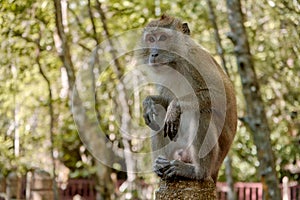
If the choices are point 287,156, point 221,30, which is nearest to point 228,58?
point 221,30

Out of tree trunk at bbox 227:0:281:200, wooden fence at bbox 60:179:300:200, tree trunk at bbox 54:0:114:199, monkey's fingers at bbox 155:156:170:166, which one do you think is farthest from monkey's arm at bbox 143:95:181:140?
wooden fence at bbox 60:179:300:200

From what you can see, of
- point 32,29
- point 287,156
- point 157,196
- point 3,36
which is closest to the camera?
point 157,196

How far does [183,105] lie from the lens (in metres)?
4.92

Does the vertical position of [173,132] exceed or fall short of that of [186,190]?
it exceeds it

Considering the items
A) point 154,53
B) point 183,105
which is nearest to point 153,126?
point 183,105

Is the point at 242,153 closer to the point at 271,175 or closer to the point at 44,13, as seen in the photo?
the point at 44,13

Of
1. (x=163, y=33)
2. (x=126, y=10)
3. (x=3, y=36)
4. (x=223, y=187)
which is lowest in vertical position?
(x=223, y=187)

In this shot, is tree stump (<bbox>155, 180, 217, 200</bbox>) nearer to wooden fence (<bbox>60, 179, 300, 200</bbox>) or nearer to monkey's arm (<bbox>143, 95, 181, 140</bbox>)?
monkey's arm (<bbox>143, 95, 181, 140</bbox>)

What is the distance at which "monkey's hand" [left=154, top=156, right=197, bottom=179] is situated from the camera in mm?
4742

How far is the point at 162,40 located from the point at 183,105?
518 millimetres

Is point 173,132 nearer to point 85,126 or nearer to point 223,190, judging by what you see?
point 85,126

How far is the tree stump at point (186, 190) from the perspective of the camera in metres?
4.73

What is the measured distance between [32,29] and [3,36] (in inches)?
47.3

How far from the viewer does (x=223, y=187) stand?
17922 mm
